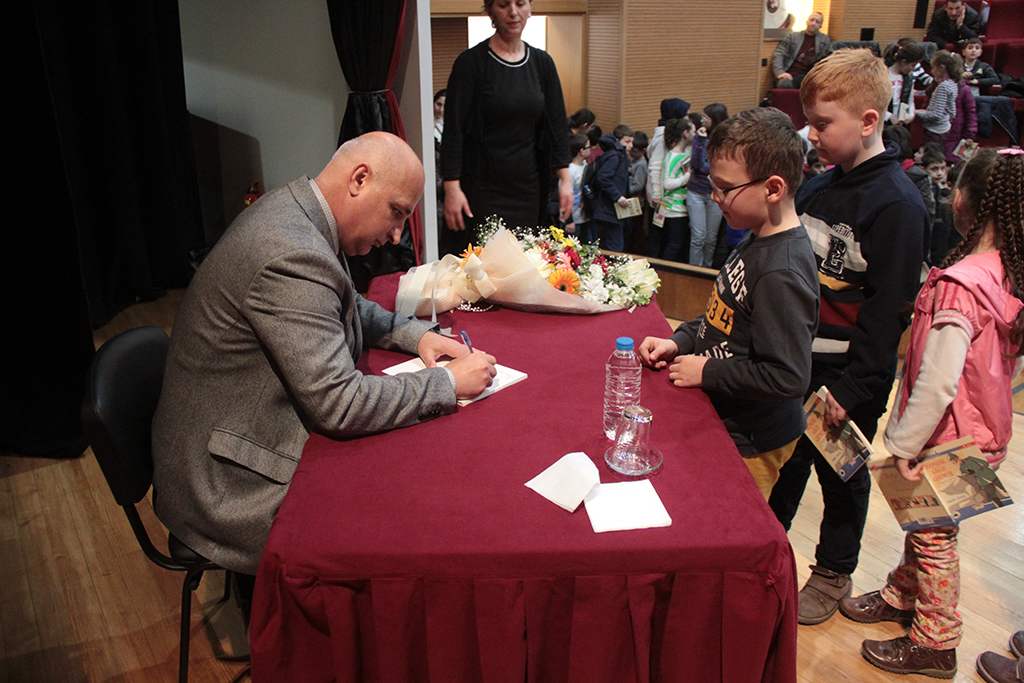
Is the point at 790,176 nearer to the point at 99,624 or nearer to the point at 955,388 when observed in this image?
the point at 955,388

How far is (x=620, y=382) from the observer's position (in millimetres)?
1752

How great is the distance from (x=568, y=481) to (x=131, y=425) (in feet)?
3.36

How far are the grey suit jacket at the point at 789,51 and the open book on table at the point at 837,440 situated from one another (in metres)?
7.88

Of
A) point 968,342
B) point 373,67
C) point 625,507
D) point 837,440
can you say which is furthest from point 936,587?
point 373,67

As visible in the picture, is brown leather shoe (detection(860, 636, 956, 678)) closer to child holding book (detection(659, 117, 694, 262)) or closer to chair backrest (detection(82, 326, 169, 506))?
chair backrest (detection(82, 326, 169, 506))

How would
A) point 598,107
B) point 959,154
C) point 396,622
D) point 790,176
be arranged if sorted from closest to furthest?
point 396,622
point 790,176
point 959,154
point 598,107

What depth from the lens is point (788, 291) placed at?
62.0 inches

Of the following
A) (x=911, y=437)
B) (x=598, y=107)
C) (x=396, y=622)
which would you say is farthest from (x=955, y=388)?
(x=598, y=107)

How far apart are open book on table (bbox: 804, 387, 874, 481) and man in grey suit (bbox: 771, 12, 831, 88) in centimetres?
767

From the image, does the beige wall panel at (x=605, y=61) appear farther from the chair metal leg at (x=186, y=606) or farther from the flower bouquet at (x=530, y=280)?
the chair metal leg at (x=186, y=606)

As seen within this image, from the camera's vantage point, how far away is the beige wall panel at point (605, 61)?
754cm

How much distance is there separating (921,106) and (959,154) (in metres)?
1.10

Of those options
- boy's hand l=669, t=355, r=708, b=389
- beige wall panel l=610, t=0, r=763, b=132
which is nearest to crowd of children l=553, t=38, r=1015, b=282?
beige wall panel l=610, t=0, r=763, b=132

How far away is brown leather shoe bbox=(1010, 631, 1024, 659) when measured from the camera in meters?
2.05
